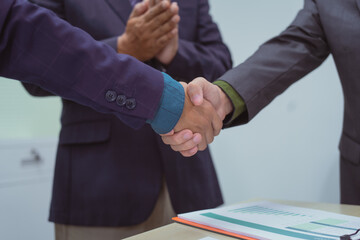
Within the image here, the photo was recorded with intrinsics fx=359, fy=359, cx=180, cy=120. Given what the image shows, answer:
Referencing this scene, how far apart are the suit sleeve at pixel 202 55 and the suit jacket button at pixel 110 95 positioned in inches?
12.3

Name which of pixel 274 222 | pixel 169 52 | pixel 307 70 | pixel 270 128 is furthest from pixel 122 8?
pixel 270 128

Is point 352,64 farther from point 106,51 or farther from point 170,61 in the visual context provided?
point 106,51

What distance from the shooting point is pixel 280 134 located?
6.91ft

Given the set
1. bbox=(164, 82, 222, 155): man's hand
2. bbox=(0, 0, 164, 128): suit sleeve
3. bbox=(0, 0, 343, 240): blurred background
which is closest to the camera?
bbox=(0, 0, 164, 128): suit sleeve

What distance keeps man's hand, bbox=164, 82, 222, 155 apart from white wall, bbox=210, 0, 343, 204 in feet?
3.79

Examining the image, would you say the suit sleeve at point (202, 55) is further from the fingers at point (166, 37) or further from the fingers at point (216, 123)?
the fingers at point (216, 123)

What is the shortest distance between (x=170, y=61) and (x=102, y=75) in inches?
12.9

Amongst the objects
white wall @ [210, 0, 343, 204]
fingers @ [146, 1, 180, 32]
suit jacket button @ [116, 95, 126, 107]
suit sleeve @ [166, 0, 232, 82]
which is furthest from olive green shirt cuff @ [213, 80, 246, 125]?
white wall @ [210, 0, 343, 204]

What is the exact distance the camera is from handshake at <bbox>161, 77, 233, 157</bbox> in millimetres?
911

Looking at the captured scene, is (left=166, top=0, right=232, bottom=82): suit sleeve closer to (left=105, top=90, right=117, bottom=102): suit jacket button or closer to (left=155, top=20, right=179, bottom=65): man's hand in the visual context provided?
(left=155, top=20, right=179, bottom=65): man's hand

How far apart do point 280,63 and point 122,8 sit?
0.48 m

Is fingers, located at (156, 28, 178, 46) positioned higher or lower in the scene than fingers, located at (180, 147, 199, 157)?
higher

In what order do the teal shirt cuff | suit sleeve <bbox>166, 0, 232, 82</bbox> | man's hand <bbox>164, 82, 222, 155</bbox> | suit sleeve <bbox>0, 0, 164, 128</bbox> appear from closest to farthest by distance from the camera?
suit sleeve <bbox>0, 0, 164, 128</bbox> → the teal shirt cuff → man's hand <bbox>164, 82, 222, 155</bbox> → suit sleeve <bbox>166, 0, 232, 82</bbox>

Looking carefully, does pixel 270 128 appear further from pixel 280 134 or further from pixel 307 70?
pixel 307 70
